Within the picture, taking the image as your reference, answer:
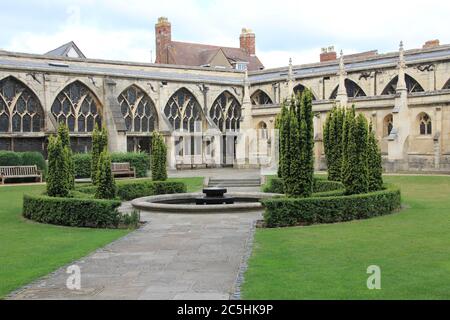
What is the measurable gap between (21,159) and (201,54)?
116 ft

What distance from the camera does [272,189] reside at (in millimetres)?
25469

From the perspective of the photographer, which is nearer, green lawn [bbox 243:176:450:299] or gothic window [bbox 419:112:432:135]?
green lawn [bbox 243:176:450:299]

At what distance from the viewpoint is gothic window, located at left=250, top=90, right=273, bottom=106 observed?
51875 millimetres

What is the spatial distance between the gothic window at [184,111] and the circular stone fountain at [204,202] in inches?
931

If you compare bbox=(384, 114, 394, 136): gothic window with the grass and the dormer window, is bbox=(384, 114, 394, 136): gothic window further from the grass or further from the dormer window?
the grass

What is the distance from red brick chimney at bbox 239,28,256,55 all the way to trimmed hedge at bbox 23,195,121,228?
56484mm

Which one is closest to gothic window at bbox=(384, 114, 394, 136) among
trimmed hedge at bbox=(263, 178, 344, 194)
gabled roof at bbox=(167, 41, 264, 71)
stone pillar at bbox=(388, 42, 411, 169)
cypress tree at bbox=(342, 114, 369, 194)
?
stone pillar at bbox=(388, 42, 411, 169)

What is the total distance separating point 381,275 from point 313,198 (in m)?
6.89

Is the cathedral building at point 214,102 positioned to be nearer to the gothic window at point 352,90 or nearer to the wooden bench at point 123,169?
the gothic window at point 352,90

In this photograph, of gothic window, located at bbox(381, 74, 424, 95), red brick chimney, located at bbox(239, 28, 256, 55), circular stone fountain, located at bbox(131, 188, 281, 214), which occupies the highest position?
red brick chimney, located at bbox(239, 28, 256, 55)

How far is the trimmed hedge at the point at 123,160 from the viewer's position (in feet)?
118

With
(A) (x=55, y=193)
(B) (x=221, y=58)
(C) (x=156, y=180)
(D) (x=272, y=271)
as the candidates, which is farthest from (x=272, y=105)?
(D) (x=272, y=271)

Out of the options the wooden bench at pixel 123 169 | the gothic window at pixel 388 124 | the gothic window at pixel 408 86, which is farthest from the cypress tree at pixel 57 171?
the gothic window at pixel 408 86
